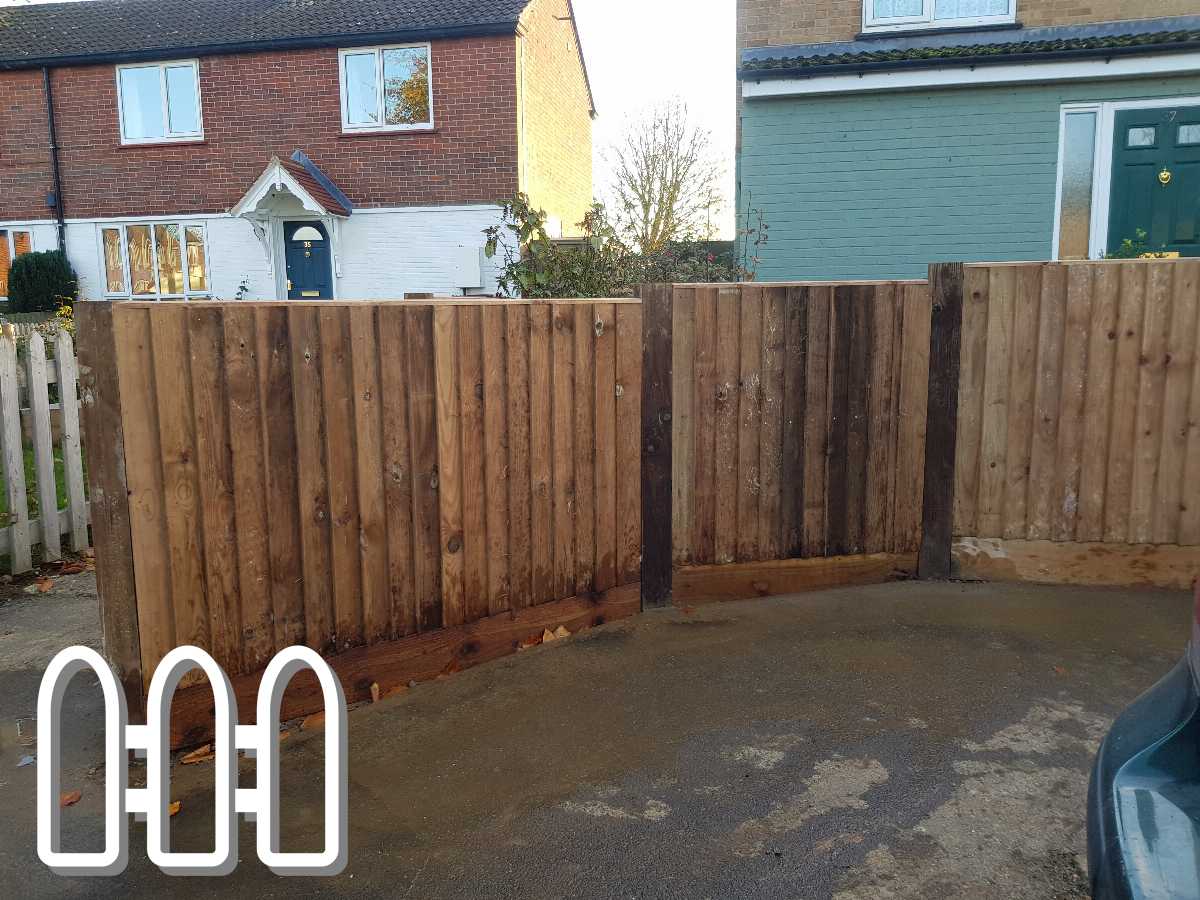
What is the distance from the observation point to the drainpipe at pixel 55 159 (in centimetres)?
1927

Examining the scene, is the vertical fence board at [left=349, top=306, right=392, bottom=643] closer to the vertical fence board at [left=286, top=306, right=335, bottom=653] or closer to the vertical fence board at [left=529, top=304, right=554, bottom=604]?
the vertical fence board at [left=286, top=306, right=335, bottom=653]

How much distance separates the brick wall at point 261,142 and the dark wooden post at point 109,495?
1480cm

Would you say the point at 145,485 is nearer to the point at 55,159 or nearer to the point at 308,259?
the point at 308,259

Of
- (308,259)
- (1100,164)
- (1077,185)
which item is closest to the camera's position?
(1100,164)

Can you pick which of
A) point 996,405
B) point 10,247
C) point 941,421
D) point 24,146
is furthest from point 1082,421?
point 10,247

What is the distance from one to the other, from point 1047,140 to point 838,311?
22.3ft

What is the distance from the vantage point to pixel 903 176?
10.5 m

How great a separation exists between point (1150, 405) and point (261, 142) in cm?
1741

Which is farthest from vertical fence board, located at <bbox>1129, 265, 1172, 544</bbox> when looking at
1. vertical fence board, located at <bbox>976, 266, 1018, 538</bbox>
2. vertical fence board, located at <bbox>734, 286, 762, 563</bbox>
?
vertical fence board, located at <bbox>734, 286, 762, 563</bbox>

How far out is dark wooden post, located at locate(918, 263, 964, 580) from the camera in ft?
16.7

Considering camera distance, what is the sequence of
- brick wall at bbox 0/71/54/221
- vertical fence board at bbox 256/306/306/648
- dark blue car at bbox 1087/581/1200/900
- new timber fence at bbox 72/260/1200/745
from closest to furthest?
1. dark blue car at bbox 1087/581/1200/900
2. new timber fence at bbox 72/260/1200/745
3. vertical fence board at bbox 256/306/306/648
4. brick wall at bbox 0/71/54/221

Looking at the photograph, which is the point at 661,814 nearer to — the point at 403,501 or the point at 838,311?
the point at 403,501

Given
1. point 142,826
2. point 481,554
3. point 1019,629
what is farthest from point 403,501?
point 1019,629

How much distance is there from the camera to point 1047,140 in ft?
33.6
